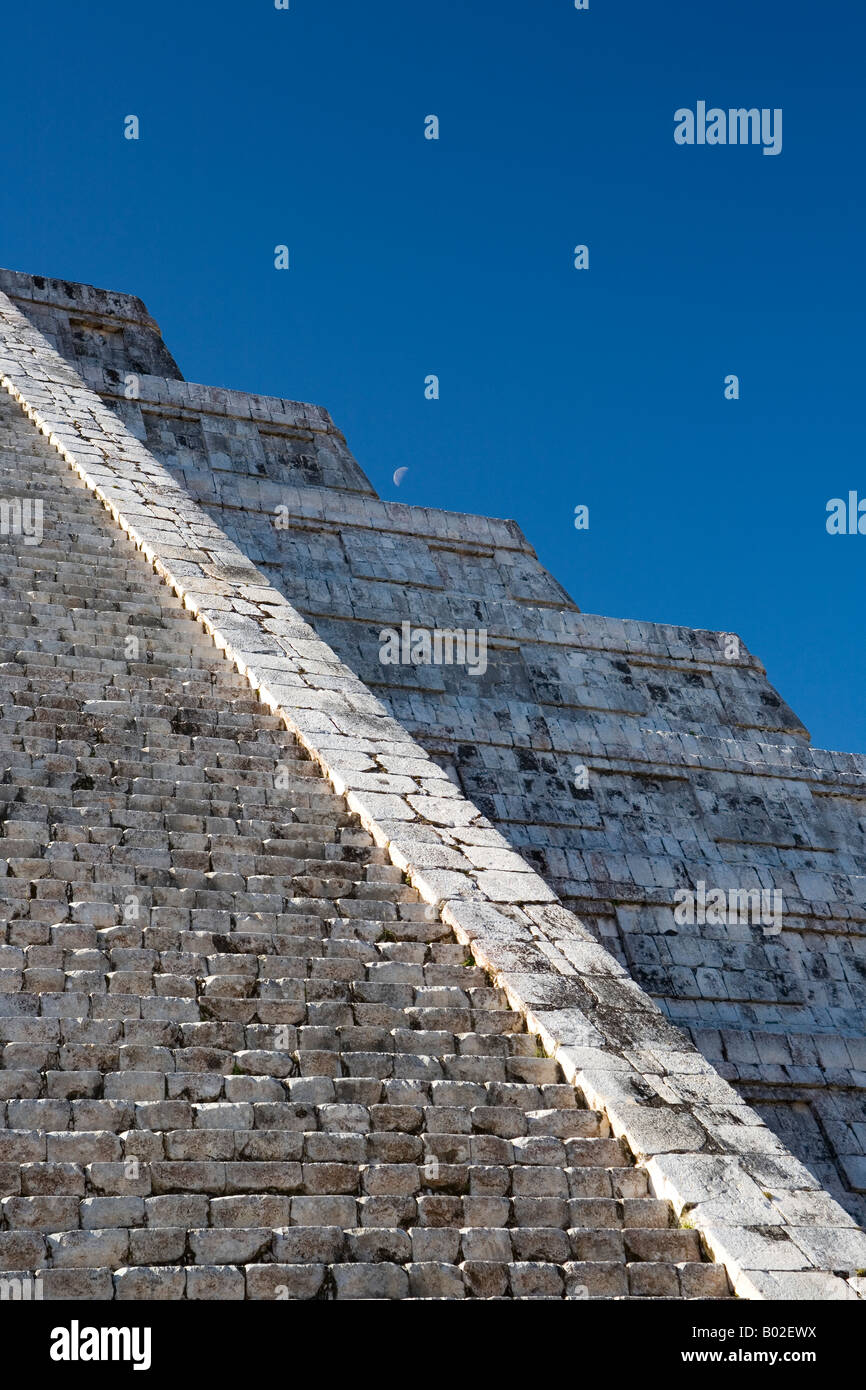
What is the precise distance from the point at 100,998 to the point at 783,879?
6.98 m

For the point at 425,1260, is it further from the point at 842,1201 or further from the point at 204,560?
the point at 204,560

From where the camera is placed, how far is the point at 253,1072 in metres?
5.74

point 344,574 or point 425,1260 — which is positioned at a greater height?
point 344,574

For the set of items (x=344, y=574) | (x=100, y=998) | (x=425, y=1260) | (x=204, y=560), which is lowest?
(x=425, y=1260)

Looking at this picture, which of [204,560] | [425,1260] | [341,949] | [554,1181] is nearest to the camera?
[425,1260]

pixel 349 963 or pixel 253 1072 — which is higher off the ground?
pixel 349 963

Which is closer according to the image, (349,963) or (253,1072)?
(253,1072)

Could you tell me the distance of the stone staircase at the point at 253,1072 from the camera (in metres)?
4.99

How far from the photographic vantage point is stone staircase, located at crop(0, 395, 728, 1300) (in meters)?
4.99

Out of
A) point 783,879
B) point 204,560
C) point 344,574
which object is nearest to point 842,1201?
point 783,879

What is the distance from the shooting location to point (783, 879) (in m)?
11.7

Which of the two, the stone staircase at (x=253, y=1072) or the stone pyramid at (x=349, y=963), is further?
the stone pyramid at (x=349, y=963)

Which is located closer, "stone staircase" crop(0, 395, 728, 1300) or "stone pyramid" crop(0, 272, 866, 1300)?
"stone staircase" crop(0, 395, 728, 1300)
